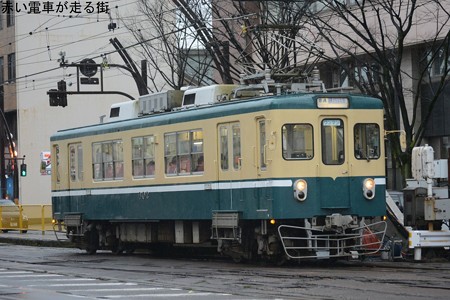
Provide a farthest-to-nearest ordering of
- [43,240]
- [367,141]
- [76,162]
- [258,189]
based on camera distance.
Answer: [43,240] → [76,162] → [367,141] → [258,189]

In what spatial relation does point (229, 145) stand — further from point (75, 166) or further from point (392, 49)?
point (392, 49)

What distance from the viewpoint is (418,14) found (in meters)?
34.9

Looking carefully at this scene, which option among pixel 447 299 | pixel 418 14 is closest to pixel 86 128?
pixel 418 14

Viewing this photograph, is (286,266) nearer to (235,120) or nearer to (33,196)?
(235,120)

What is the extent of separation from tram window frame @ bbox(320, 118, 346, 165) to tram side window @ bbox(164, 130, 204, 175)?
304 cm

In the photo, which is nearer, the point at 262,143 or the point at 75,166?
the point at 262,143

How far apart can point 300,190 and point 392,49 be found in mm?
13295

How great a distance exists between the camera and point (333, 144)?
2161 centimetres

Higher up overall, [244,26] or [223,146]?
[244,26]

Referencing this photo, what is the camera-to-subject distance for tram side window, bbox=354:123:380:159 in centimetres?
2184

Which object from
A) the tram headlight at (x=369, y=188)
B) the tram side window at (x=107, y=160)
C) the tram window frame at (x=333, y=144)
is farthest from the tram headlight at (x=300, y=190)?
the tram side window at (x=107, y=160)

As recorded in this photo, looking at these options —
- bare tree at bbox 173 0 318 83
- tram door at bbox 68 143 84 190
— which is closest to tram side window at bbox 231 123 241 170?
bare tree at bbox 173 0 318 83

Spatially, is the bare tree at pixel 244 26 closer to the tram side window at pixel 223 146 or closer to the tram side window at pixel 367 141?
the tram side window at pixel 223 146

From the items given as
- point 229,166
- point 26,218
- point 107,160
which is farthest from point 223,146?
point 26,218
